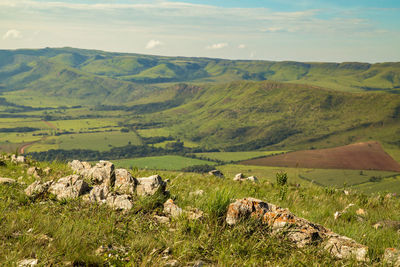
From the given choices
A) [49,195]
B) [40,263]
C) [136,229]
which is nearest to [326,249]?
[136,229]

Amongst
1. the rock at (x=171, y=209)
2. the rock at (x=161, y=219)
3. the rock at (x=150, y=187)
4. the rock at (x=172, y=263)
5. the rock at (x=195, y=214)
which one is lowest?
the rock at (x=172, y=263)

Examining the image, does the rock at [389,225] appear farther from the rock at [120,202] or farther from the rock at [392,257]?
the rock at [120,202]

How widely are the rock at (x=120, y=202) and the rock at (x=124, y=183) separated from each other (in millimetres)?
644

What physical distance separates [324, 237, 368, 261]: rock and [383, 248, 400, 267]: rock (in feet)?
1.26

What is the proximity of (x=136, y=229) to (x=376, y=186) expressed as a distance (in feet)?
701

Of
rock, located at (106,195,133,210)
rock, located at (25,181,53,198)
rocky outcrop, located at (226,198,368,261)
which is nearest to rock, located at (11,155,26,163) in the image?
rock, located at (25,181,53,198)

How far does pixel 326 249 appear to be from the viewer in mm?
6430

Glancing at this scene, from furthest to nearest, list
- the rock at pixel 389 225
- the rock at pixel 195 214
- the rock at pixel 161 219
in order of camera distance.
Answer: the rock at pixel 389 225 < the rock at pixel 161 219 < the rock at pixel 195 214

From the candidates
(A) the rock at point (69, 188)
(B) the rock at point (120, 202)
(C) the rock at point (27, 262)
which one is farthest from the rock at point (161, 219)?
(C) the rock at point (27, 262)

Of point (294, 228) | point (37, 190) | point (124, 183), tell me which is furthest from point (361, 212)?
point (37, 190)

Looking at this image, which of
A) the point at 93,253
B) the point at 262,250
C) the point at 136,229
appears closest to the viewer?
the point at 93,253

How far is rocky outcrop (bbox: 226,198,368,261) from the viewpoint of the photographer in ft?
21.1

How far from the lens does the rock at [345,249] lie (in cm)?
626

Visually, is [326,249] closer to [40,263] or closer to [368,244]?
[368,244]
